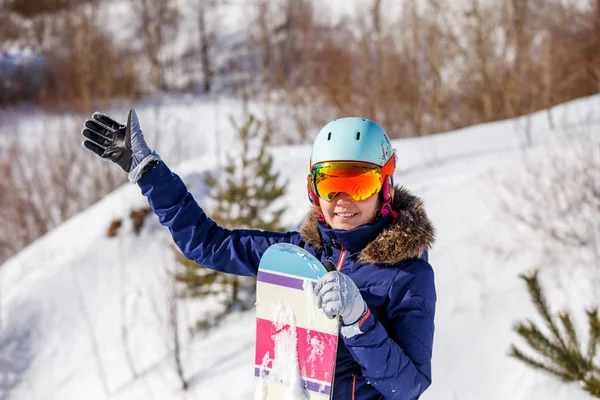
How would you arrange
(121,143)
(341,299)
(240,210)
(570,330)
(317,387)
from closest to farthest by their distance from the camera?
(341,299) → (317,387) → (121,143) → (570,330) → (240,210)

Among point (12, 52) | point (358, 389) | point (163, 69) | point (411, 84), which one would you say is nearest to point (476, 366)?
point (358, 389)

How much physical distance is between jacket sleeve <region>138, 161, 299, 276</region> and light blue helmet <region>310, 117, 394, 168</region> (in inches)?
14.2

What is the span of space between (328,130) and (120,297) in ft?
23.6

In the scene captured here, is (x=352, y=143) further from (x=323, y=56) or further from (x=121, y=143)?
(x=323, y=56)

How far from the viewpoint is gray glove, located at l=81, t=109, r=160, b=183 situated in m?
1.88

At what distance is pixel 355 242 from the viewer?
1.72m

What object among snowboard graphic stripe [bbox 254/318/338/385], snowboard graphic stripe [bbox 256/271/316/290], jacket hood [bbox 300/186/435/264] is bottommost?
snowboard graphic stripe [bbox 254/318/338/385]

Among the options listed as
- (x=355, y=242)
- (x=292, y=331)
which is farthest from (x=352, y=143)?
(x=292, y=331)

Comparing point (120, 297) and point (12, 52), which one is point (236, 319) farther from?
point (12, 52)

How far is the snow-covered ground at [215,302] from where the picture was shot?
4922 mm

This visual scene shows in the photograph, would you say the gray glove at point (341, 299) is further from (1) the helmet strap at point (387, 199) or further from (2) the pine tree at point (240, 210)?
(2) the pine tree at point (240, 210)

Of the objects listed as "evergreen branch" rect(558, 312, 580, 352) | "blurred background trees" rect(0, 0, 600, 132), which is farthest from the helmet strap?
"blurred background trees" rect(0, 0, 600, 132)

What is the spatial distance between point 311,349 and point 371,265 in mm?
310

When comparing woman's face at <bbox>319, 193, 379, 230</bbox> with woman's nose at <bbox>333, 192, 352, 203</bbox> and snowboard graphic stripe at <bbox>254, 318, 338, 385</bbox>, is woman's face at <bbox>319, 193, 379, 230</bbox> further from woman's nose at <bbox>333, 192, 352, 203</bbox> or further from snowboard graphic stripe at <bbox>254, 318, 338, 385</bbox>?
snowboard graphic stripe at <bbox>254, 318, 338, 385</bbox>
